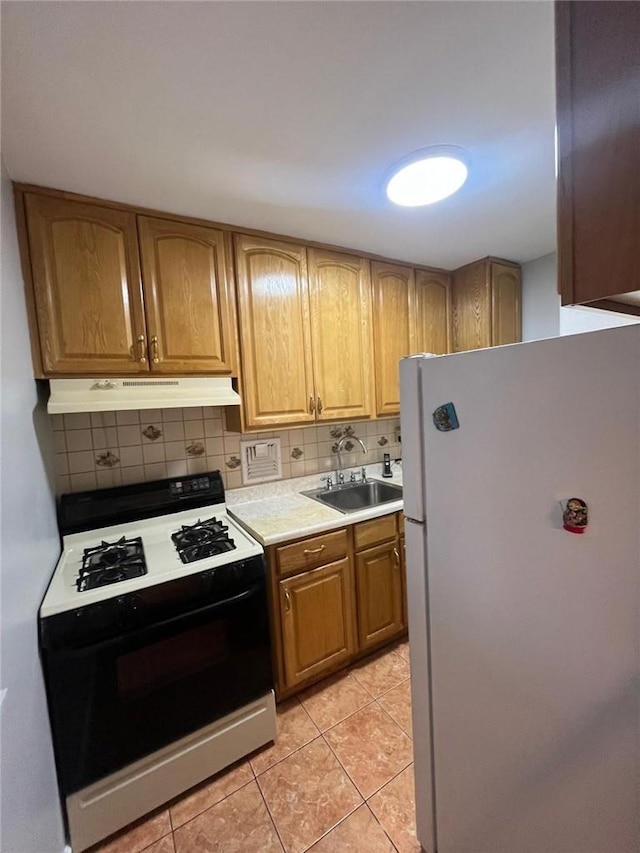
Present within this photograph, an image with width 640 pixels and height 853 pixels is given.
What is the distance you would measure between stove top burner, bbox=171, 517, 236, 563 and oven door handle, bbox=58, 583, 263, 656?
0.17 meters

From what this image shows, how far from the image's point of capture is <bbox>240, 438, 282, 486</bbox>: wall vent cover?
199cm

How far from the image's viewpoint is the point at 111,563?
1.31m

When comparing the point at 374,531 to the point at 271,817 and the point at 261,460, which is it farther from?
the point at 271,817

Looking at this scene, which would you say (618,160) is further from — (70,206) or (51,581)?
(51,581)

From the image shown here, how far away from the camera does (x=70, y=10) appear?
708mm

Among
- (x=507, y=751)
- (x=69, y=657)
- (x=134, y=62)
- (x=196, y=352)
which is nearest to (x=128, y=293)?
(x=196, y=352)

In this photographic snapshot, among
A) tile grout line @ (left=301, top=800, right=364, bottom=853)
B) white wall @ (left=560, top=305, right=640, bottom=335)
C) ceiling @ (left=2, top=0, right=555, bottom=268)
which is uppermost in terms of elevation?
ceiling @ (left=2, top=0, right=555, bottom=268)

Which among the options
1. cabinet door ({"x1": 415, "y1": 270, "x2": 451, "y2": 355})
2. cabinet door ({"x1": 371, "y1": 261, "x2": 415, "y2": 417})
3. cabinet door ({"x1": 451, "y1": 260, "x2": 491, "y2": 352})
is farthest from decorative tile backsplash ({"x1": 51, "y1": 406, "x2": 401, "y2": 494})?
cabinet door ({"x1": 451, "y1": 260, "x2": 491, "y2": 352})

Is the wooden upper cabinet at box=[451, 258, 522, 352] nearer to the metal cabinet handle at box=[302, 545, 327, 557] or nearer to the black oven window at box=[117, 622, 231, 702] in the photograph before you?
the metal cabinet handle at box=[302, 545, 327, 557]

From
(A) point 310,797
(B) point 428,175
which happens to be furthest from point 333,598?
(B) point 428,175

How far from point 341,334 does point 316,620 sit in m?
1.51

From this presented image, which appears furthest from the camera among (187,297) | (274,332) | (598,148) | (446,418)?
(274,332)

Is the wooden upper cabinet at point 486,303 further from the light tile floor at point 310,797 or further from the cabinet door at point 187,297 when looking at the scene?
the light tile floor at point 310,797

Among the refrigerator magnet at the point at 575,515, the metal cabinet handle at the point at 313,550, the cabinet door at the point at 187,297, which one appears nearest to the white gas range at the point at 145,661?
the metal cabinet handle at the point at 313,550
